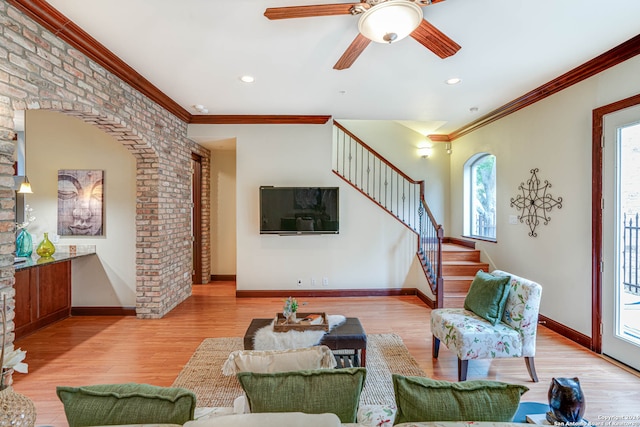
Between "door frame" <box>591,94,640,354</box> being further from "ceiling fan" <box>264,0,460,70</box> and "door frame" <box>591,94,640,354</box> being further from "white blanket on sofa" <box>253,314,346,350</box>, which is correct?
"white blanket on sofa" <box>253,314,346,350</box>

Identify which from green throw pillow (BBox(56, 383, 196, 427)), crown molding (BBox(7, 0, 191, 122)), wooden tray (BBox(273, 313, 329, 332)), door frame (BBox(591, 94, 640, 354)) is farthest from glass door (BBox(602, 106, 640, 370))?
crown molding (BBox(7, 0, 191, 122))

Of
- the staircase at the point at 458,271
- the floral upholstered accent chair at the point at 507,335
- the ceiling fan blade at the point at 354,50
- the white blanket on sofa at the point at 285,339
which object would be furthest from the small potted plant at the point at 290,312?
the staircase at the point at 458,271

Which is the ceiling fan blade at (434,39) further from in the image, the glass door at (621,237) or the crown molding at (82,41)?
the crown molding at (82,41)

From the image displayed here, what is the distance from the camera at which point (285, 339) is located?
2709 mm

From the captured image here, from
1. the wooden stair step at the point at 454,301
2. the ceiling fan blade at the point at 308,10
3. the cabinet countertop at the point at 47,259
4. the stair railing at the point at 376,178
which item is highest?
the ceiling fan blade at the point at 308,10

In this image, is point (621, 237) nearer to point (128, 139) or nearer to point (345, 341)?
point (345, 341)

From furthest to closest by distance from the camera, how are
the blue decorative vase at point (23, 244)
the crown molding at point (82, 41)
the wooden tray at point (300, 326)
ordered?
the blue decorative vase at point (23, 244) → the wooden tray at point (300, 326) → the crown molding at point (82, 41)

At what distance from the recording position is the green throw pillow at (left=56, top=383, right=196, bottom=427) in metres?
1.06

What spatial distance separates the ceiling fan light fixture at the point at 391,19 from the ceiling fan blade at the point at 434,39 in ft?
0.39

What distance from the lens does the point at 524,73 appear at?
3553 millimetres

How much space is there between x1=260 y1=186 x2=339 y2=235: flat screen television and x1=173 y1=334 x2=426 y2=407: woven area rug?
1989 millimetres

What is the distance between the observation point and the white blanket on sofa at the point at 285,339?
2656 millimetres

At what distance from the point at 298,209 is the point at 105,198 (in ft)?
8.87

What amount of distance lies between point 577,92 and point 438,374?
130 inches
